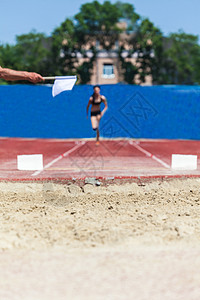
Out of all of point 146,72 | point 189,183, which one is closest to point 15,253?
point 189,183

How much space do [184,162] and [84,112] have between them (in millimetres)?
9821

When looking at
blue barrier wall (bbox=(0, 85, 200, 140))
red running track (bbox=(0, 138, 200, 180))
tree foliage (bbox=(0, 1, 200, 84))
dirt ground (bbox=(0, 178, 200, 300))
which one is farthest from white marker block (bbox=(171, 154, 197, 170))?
tree foliage (bbox=(0, 1, 200, 84))

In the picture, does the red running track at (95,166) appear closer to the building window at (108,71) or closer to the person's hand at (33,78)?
the person's hand at (33,78)

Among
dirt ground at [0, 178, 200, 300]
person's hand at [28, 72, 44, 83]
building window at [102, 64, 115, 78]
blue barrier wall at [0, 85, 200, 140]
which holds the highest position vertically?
building window at [102, 64, 115, 78]

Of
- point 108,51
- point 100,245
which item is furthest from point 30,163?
point 108,51

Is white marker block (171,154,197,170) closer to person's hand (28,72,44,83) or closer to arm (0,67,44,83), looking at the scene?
person's hand (28,72,44,83)

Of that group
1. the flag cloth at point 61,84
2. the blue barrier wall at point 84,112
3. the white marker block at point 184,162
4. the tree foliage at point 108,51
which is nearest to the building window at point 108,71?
the tree foliage at point 108,51

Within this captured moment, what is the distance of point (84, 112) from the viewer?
18.1 m

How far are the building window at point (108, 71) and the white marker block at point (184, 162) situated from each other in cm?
3579

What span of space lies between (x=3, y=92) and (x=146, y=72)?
25.4 metres

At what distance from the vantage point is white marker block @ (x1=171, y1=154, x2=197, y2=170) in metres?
8.97

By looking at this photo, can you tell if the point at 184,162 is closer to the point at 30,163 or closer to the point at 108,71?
the point at 30,163

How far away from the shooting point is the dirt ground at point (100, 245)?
306 centimetres

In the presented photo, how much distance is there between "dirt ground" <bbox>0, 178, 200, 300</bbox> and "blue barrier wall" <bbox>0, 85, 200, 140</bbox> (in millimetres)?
12004
